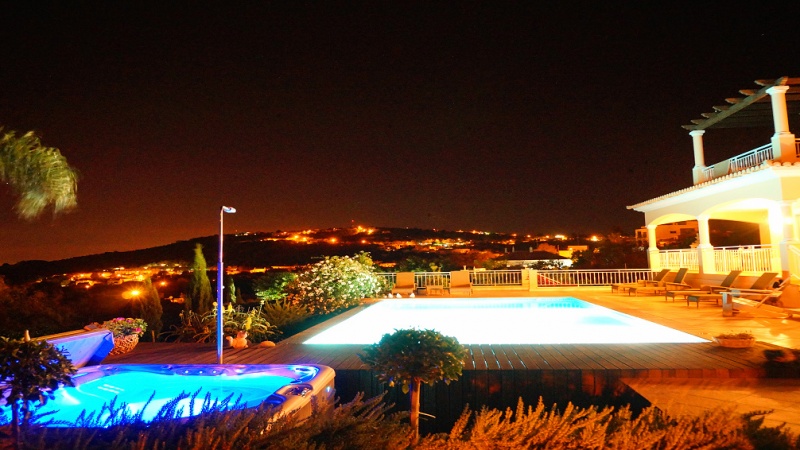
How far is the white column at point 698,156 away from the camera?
46.5ft

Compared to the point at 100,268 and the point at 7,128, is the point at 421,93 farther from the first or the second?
the point at 100,268

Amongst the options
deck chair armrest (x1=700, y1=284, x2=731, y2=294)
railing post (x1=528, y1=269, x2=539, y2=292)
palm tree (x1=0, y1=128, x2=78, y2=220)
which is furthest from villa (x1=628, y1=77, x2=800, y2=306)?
A: palm tree (x1=0, y1=128, x2=78, y2=220)

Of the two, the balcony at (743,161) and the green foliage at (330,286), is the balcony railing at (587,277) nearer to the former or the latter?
the balcony at (743,161)

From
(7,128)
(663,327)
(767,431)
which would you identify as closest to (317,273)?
(7,128)

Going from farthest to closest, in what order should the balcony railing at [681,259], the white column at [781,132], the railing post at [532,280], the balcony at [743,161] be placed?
the railing post at [532,280] < the balcony railing at [681,259] < the balcony at [743,161] < the white column at [781,132]

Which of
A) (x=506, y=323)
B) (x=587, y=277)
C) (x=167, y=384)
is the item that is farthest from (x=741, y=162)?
(x=167, y=384)

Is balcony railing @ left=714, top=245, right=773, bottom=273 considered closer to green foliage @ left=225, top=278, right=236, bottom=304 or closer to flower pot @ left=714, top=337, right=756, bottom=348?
flower pot @ left=714, top=337, right=756, bottom=348

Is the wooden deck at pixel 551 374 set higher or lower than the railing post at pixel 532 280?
lower

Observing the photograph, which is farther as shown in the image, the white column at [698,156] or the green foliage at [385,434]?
the white column at [698,156]

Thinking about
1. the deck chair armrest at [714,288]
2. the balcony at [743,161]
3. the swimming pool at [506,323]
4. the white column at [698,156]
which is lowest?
the swimming pool at [506,323]

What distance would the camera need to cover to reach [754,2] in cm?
1353

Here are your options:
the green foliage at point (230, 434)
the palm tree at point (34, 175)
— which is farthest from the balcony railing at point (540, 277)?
the green foliage at point (230, 434)

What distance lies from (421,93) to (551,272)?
7.22 m

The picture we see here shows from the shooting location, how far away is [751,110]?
41.0 ft
